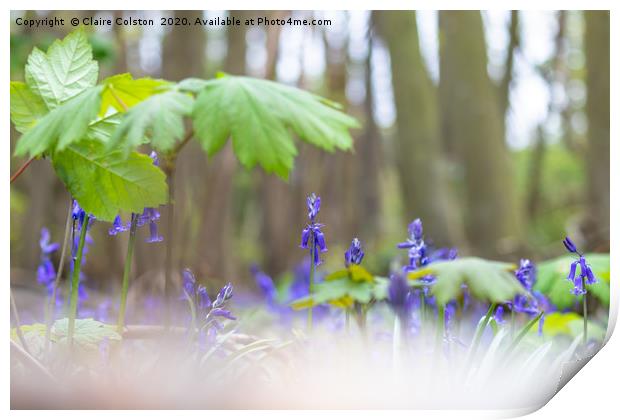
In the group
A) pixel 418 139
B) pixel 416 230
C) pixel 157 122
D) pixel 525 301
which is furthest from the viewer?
pixel 418 139

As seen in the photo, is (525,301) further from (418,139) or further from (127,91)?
(418,139)

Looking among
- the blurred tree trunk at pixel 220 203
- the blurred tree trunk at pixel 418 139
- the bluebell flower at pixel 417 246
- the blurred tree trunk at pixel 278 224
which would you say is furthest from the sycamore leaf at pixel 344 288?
the blurred tree trunk at pixel 278 224

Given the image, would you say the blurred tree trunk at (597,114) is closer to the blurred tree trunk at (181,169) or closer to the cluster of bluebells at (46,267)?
the blurred tree trunk at (181,169)

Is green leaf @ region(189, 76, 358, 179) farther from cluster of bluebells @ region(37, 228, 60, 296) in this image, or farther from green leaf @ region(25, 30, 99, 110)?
cluster of bluebells @ region(37, 228, 60, 296)

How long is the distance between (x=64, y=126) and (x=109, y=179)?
0.13m

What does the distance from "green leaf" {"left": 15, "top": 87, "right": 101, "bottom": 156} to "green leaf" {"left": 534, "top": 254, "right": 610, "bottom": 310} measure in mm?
763

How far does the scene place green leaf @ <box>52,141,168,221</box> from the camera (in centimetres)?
85

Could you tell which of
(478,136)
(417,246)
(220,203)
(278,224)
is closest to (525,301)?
(417,246)

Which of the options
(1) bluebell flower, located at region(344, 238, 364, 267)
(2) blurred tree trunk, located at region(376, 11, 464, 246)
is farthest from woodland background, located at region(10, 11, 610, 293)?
(1) bluebell flower, located at region(344, 238, 364, 267)

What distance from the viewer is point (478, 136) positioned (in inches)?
125

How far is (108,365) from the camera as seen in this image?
0.92 m

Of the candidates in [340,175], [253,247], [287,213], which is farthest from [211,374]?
[253,247]

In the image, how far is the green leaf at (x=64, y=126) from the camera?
2.38ft
